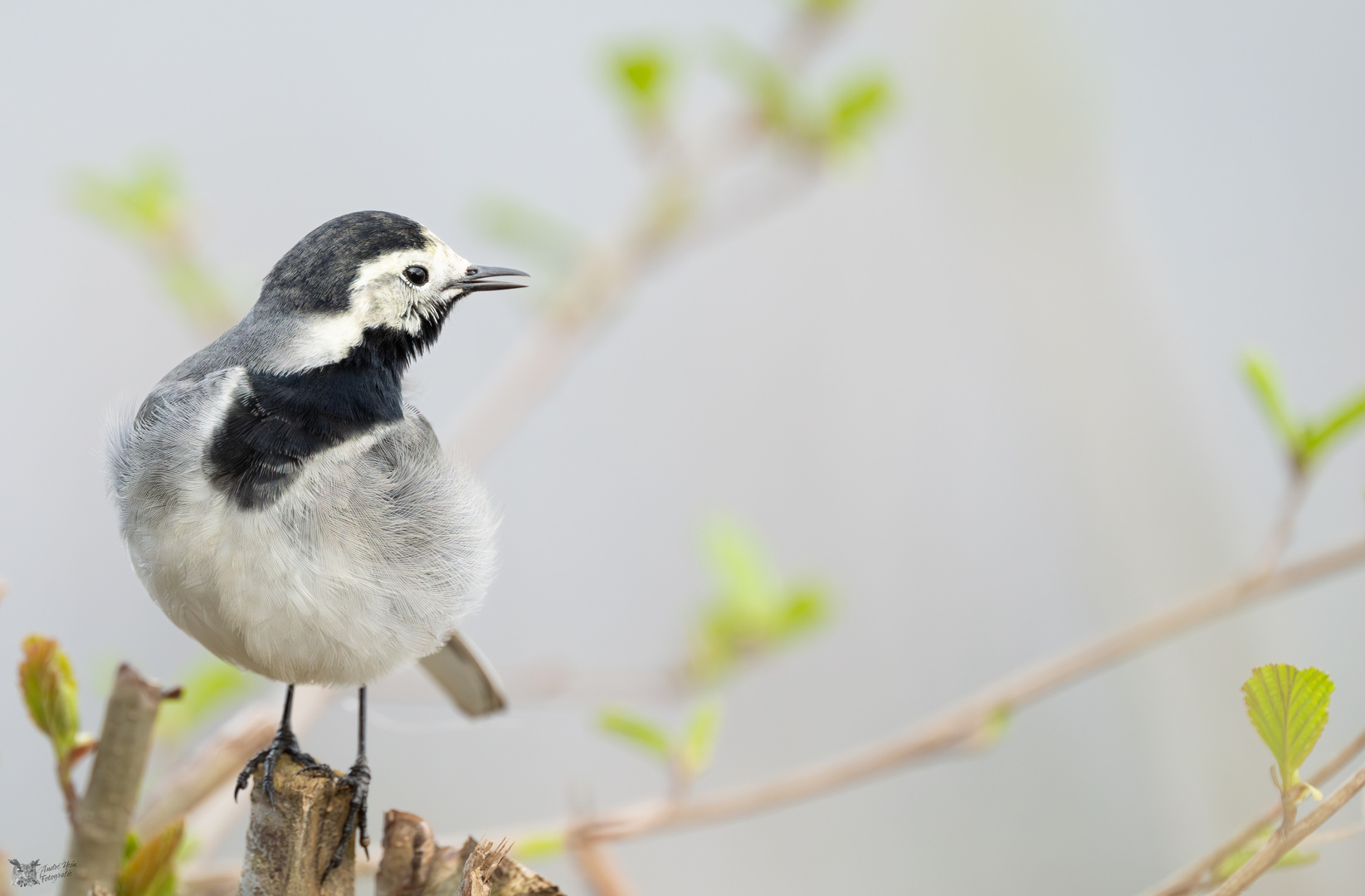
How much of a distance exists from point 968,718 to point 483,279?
0.43 metres

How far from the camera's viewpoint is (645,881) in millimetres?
1965

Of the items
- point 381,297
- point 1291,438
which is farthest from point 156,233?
point 1291,438

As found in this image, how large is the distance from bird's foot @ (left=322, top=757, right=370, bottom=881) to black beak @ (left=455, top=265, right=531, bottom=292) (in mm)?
275

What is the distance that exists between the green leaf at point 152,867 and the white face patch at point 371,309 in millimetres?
247

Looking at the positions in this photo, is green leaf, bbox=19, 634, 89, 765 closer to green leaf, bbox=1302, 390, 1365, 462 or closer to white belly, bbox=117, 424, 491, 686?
white belly, bbox=117, 424, 491, 686

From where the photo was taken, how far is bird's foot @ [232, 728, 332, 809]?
511 millimetres

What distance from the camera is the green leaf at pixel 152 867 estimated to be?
0.45m

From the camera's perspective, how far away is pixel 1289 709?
0.39 metres

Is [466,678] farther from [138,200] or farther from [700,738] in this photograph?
[138,200]

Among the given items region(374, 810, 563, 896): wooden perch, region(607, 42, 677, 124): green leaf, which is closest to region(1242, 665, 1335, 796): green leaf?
region(374, 810, 563, 896): wooden perch

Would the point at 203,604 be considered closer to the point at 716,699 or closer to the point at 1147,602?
the point at 716,699

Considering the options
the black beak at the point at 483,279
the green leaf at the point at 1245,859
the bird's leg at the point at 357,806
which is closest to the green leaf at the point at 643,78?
the black beak at the point at 483,279

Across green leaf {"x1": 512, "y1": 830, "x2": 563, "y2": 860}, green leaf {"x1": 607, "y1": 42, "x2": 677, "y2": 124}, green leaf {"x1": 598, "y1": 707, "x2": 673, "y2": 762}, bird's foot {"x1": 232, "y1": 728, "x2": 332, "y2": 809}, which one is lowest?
green leaf {"x1": 512, "y1": 830, "x2": 563, "y2": 860}

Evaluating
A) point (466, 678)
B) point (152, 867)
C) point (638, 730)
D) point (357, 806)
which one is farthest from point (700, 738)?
point (152, 867)
